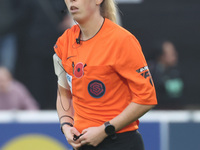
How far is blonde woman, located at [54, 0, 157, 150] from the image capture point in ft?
7.82

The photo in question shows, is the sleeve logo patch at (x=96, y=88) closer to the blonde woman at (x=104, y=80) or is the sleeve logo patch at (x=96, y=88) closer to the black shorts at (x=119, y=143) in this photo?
the blonde woman at (x=104, y=80)

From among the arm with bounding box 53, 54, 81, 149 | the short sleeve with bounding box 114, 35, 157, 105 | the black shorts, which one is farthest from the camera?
the arm with bounding box 53, 54, 81, 149

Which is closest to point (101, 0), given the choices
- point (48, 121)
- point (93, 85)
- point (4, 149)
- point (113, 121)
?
point (93, 85)

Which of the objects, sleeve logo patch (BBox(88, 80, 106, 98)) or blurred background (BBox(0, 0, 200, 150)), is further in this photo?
blurred background (BBox(0, 0, 200, 150))

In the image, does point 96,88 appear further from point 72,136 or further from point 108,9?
point 108,9

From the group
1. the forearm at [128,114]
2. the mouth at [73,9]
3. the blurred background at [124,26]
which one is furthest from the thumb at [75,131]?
the blurred background at [124,26]

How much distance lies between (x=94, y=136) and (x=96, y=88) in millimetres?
252

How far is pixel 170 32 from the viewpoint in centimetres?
581

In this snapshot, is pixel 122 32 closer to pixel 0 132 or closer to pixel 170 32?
pixel 0 132

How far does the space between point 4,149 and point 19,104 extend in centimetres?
104

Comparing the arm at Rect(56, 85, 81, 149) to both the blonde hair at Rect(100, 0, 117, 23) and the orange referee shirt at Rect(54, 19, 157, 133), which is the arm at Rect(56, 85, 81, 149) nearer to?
the orange referee shirt at Rect(54, 19, 157, 133)

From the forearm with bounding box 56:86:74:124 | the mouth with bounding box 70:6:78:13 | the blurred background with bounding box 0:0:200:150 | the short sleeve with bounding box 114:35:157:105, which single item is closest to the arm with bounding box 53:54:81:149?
the forearm with bounding box 56:86:74:124

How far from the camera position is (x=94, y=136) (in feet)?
7.98

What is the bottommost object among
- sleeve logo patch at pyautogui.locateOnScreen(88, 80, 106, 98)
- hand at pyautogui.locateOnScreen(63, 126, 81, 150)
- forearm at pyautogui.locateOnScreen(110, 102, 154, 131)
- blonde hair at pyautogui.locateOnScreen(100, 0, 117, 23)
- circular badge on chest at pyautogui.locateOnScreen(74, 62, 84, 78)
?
hand at pyautogui.locateOnScreen(63, 126, 81, 150)
